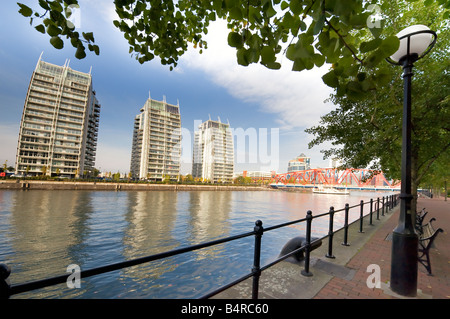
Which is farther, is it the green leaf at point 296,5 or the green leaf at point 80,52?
the green leaf at point 80,52

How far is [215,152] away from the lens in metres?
140

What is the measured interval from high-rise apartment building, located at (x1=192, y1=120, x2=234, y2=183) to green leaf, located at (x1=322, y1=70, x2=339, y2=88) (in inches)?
5085

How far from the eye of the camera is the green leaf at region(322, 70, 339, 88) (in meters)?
1.67

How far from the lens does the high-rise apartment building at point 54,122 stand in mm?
66688

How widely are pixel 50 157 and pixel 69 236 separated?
72.0 metres

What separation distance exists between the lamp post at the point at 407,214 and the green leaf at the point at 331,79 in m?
2.87

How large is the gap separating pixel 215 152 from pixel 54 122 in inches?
3345

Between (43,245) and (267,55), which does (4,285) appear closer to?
(267,55)

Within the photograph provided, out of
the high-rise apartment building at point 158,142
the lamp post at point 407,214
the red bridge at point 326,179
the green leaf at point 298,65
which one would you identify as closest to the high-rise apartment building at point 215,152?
the high-rise apartment building at point 158,142

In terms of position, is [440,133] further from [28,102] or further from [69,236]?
[28,102]

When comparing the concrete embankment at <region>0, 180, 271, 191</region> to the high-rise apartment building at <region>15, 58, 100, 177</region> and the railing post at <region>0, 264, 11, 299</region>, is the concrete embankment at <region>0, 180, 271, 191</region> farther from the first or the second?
the railing post at <region>0, 264, 11, 299</region>

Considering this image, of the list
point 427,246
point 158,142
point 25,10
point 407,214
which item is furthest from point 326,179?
point 25,10

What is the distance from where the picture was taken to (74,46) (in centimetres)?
240

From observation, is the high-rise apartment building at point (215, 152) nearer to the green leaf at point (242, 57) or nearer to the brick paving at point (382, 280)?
the brick paving at point (382, 280)
